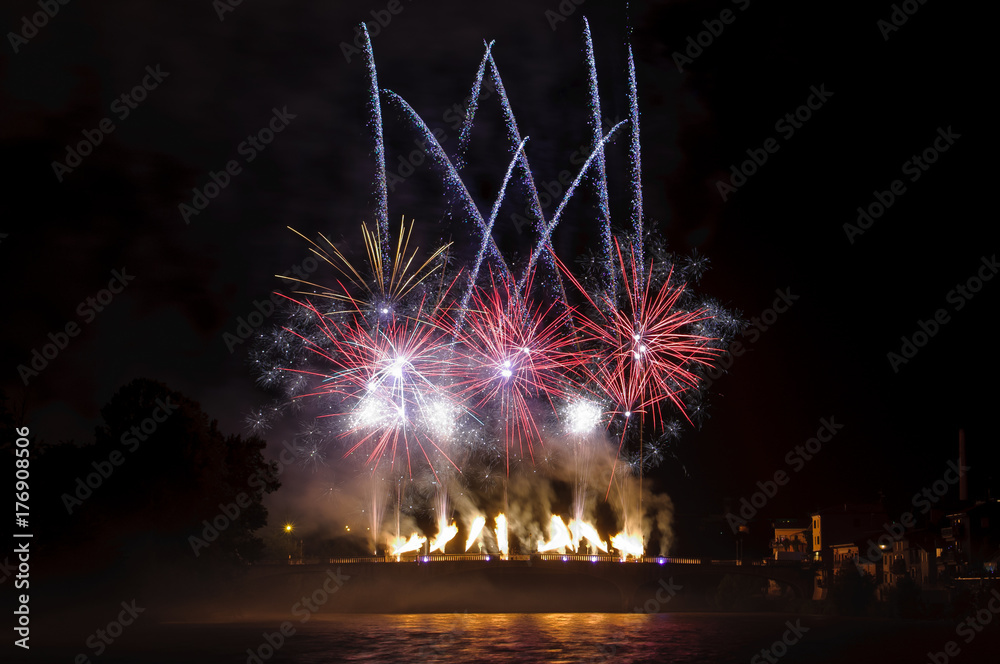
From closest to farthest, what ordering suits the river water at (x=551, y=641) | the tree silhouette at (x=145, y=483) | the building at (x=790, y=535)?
1. the river water at (x=551, y=641)
2. the tree silhouette at (x=145, y=483)
3. the building at (x=790, y=535)

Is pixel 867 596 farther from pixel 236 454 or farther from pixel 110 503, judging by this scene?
pixel 110 503

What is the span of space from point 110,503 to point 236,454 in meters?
13.8

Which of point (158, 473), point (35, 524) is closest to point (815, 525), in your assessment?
point (158, 473)

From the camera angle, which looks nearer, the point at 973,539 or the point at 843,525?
the point at 973,539

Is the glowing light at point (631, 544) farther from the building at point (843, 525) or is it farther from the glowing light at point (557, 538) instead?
the building at point (843, 525)

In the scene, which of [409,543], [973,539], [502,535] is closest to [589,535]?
[502,535]

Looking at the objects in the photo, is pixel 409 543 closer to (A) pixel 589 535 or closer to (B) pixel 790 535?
(A) pixel 589 535

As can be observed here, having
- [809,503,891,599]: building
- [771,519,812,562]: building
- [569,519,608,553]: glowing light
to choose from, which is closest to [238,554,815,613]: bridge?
[569,519,608,553]: glowing light

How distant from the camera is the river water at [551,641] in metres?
59.8

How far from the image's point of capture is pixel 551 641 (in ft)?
229

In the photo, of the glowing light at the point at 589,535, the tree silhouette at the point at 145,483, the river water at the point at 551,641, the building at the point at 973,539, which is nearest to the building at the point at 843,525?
the building at the point at 973,539

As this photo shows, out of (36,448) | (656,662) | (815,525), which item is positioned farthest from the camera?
(815,525)

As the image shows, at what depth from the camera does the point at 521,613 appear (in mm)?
100312

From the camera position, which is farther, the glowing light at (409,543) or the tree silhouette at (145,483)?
the glowing light at (409,543)
